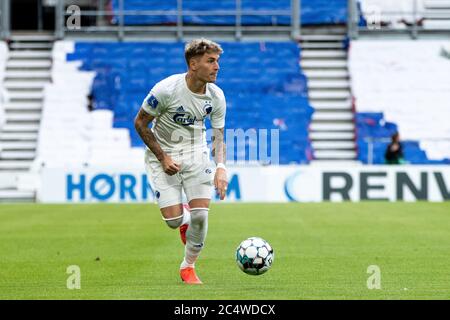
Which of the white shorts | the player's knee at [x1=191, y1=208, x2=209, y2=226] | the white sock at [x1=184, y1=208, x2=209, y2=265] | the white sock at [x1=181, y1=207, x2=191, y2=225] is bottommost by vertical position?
the white sock at [x1=184, y1=208, x2=209, y2=265]

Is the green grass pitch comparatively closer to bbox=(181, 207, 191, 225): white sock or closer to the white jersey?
bbox=(181, 207, 191, 225): white sock

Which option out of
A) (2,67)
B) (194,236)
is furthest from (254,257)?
(2,67)

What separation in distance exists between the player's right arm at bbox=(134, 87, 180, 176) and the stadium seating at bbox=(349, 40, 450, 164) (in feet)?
73.2

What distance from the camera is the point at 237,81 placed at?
116 feet

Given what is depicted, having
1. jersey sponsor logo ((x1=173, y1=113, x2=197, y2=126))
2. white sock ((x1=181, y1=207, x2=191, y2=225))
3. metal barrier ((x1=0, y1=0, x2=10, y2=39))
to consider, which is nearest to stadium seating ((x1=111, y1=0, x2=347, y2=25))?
metal barrier ((x1=0, y1=0, x2=10, y2=39))

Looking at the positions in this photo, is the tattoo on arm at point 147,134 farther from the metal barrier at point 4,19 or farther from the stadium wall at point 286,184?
the metal barrier at point 4,19

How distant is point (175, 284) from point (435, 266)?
351cm

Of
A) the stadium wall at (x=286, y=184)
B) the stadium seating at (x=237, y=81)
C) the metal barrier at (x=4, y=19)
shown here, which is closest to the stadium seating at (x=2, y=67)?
the metal barrier at (x=4, y=19)

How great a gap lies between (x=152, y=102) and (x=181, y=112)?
32 centimetres

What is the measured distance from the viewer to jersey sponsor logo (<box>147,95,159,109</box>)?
37.2ft

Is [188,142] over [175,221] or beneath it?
over

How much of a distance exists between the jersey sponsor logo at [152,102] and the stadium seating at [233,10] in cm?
2595

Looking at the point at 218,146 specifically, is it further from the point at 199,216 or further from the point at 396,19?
the point at 396,19
